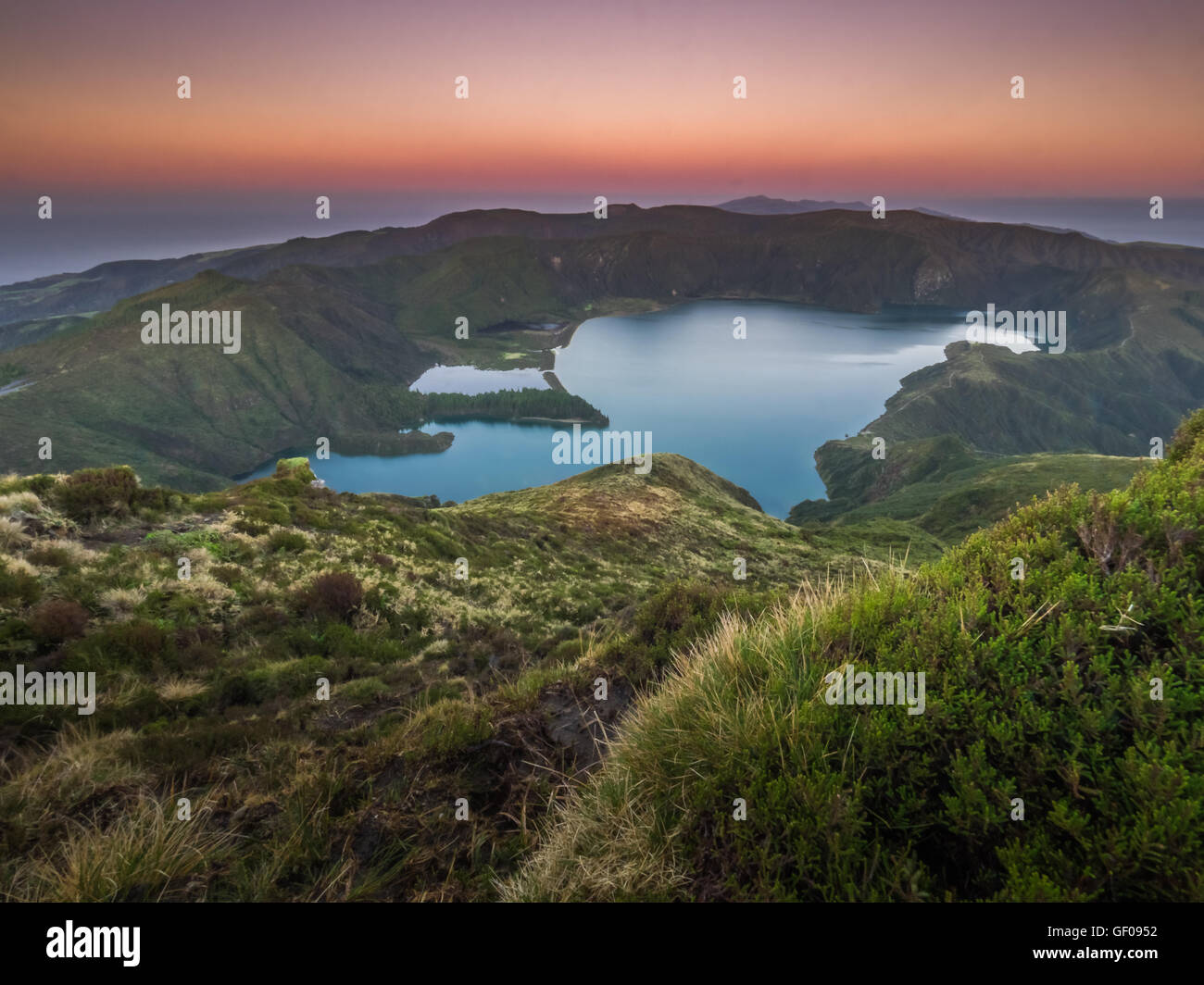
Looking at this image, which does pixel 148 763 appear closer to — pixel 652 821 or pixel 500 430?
pixel 652 821

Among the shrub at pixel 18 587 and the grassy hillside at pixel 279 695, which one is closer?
the grassy hillside at pixel 279 695

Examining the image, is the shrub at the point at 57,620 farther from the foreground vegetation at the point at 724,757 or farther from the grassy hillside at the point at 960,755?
the grassy hillside at the point at 960,755

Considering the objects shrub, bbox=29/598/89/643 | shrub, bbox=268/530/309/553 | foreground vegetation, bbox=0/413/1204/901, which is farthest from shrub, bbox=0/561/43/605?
shrub, bbox=268/530/309/553

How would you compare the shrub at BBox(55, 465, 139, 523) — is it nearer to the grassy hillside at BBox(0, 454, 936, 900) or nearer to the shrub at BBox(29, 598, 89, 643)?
the grassy hillside at BBox(0, 454, 936, 900)

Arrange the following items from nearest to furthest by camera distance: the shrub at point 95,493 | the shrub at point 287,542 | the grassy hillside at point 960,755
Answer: the grassy hillside at point 960,755
the shrub at point 95,493
the shrub at point 287,542

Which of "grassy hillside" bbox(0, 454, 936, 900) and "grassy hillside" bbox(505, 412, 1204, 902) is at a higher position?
"grassy hillside" bbox(505, 412, 1204, 902)

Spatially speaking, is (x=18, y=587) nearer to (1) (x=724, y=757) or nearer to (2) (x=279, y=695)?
(2) (x=279, y=695)

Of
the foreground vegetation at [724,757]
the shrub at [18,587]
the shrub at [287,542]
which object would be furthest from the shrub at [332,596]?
the shrub at [18,587]
